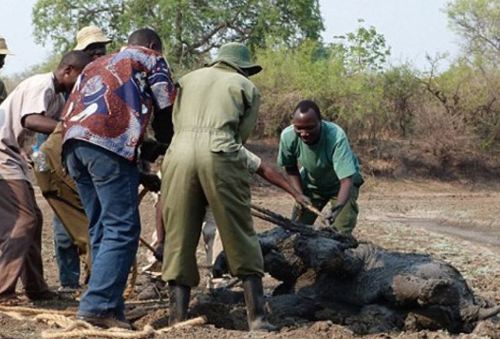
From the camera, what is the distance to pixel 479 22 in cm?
4494

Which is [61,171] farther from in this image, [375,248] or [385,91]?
[385,91]

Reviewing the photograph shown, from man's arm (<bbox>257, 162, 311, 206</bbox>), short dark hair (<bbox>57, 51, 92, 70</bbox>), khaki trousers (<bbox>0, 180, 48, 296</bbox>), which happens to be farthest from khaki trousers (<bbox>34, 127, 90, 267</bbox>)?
man's arm (<bbox>257, 162, 311, 206</bbox>)

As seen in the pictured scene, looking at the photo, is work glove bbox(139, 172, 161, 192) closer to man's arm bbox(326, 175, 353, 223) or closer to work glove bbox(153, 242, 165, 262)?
work glove bbox(153, 242, 165, 262)

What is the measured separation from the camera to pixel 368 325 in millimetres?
6629

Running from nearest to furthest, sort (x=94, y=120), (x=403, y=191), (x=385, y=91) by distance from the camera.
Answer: (x=94, y=120) → (x=403, y=191) → (x=385, y=91)

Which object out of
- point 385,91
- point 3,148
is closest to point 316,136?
point 3,148

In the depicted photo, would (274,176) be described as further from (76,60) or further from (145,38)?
(76,60)

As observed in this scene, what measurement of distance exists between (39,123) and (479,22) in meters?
40.6

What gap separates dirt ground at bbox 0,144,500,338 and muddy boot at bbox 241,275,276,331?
0.11 metres

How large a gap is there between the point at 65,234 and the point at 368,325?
2.93 meters

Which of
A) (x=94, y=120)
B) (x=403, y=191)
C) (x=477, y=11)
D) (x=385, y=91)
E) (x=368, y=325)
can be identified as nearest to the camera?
(x=94, y=120)

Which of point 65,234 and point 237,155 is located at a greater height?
point 237,155

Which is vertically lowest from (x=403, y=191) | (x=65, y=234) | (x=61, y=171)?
(x=403, y=191)

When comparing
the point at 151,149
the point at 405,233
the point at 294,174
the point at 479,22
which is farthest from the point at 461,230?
the point at 479,22
